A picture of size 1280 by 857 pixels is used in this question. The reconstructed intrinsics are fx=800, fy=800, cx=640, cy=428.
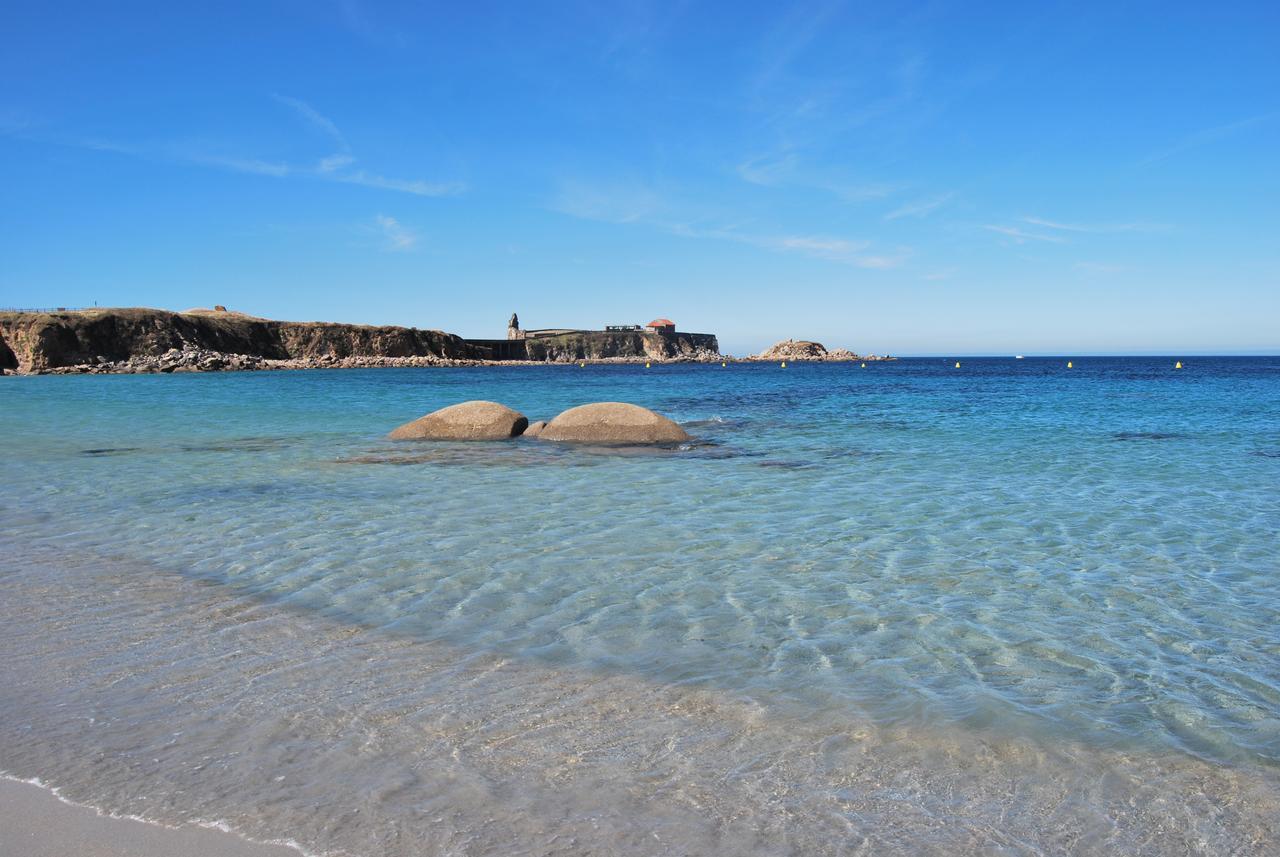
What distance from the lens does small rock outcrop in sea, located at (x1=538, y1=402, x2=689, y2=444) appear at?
1859 cm

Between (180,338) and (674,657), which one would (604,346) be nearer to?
(180,338)

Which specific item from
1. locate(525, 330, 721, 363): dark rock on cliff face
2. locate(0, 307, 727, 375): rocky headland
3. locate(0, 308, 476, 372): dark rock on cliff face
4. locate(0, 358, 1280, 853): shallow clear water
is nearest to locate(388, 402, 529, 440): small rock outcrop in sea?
locate(0, 358, 1280, 853): shallow clear water

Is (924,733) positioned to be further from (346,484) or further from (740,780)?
(346,484)

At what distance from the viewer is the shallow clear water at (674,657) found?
11.3ft

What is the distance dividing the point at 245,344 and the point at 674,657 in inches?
4611

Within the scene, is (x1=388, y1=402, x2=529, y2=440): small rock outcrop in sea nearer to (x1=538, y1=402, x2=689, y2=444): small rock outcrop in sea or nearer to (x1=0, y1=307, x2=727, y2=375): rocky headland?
(x1=538, y1=402, x2=689, y2=444): small rock outcrop in sea

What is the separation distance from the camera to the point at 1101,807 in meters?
3.47

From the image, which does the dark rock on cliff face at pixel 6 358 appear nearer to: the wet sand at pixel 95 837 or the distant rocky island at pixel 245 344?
the distant rocky island at pixel 245 344

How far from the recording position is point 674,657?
5.24 m

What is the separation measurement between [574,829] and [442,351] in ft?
447

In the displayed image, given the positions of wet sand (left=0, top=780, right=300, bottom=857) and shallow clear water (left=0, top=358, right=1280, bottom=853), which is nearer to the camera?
wet sand (left=0, top=780, right=300, bottom=857)

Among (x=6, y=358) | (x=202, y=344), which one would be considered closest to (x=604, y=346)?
(x=202, y=344)

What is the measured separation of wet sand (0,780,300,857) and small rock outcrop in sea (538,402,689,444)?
50.4 feet

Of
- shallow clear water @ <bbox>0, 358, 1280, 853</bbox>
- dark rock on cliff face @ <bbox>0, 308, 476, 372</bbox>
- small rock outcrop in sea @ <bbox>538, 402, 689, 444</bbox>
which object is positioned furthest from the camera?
dark rock on cliff face @ <bbox>0, 308, 476, 372</bbox>
